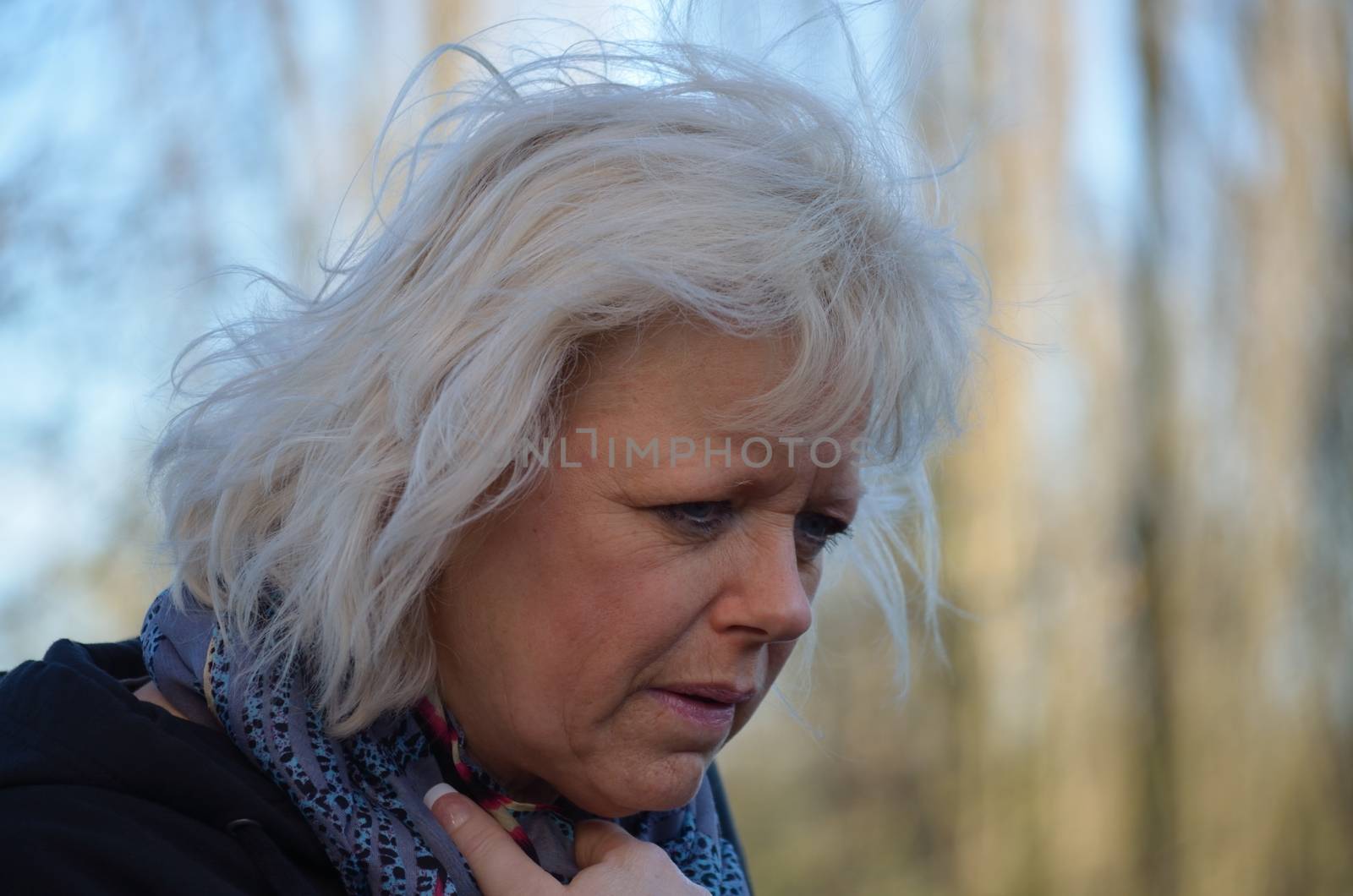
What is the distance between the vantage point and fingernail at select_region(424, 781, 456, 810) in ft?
4.54

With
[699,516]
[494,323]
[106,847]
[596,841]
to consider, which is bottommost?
[596,841]

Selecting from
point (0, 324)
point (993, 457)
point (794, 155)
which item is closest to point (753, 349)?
point (794, 155)

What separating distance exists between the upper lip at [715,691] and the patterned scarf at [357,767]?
0.94 ft

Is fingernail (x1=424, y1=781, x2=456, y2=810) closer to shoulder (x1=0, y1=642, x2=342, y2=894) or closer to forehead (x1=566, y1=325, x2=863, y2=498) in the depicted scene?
shoulder (x1=0, y1=642, x2=342, y2=894)

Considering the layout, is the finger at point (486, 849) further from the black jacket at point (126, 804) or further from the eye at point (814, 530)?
the eye at point (814, 530)

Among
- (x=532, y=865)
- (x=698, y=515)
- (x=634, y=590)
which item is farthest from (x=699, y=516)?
(x=532, y=865)

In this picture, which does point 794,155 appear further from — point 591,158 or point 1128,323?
point 1128,323

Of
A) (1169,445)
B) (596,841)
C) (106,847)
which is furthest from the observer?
(1169,445)

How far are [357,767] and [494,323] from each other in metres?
0.58

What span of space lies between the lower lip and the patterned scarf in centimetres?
27

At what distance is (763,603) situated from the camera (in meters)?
1.39

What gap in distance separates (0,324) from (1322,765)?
468 cm

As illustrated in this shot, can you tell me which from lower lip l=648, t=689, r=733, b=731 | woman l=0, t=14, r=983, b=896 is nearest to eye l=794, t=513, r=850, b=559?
woman l=0, t=14, r=983, b=896

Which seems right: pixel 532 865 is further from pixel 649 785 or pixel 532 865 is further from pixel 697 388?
pixel 697 388
